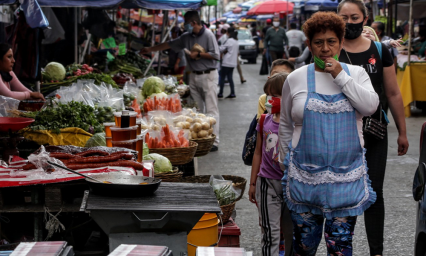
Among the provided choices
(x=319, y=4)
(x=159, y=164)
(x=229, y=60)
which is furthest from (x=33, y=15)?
(x=319, y=4)

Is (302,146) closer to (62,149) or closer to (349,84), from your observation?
(349,84)

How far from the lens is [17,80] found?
8180 millimetres

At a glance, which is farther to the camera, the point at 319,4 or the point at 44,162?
the point at 319,4

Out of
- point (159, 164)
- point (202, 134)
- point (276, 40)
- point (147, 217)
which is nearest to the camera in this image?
point (147, 217)

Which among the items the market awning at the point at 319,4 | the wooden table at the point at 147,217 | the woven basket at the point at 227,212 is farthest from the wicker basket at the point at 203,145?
the market awning at the point at 319,4

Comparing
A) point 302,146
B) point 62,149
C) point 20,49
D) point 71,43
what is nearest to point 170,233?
point 302,146

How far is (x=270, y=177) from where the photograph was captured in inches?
161

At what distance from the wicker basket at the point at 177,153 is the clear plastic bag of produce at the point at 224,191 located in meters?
0.90

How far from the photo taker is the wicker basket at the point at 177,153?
5.83m

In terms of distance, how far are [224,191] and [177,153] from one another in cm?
116

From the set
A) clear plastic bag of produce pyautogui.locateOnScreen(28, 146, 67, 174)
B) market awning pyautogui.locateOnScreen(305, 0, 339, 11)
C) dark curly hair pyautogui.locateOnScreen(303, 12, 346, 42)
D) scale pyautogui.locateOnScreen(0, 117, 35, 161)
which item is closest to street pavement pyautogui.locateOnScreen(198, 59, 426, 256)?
clear plastic bag of produce pyautogui.locateOnScreen(28, 146, 67, 174)

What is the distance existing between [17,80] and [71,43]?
4851mm

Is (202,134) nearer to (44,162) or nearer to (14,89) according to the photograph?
(14,89)

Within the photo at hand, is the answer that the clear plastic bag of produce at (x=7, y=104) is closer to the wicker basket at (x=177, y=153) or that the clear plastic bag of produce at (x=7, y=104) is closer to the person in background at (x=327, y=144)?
the wicker basket at (x=177, y=153)
